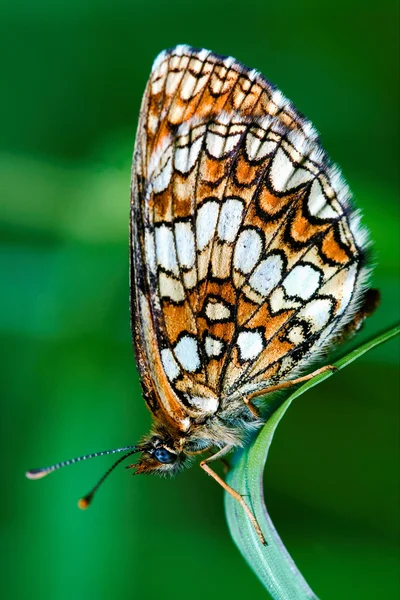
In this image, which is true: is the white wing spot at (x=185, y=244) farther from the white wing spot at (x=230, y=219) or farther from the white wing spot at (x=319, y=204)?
the white wing spot at (x=319, y=204)

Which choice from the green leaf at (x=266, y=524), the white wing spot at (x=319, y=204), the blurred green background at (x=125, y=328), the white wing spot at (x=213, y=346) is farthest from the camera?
the blurred green background at (x=125, y=328)

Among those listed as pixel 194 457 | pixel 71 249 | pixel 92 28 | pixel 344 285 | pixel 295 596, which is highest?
pixel 92 28

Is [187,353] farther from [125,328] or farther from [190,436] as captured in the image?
[125,328]

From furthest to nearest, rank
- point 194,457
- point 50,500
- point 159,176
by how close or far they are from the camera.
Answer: point 50,500 < point 194,457 < point 159,176

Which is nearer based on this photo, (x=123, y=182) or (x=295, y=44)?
(x=123, y=182)

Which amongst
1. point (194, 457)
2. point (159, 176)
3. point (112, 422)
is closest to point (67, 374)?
point (112, 422)

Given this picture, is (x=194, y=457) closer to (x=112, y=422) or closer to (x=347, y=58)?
(x=112, y=422)

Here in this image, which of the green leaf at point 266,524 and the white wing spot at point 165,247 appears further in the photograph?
the white wing spot at point 165,247

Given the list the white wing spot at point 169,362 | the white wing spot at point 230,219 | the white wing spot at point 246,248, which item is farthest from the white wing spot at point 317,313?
the white wing spot at point 169,362
